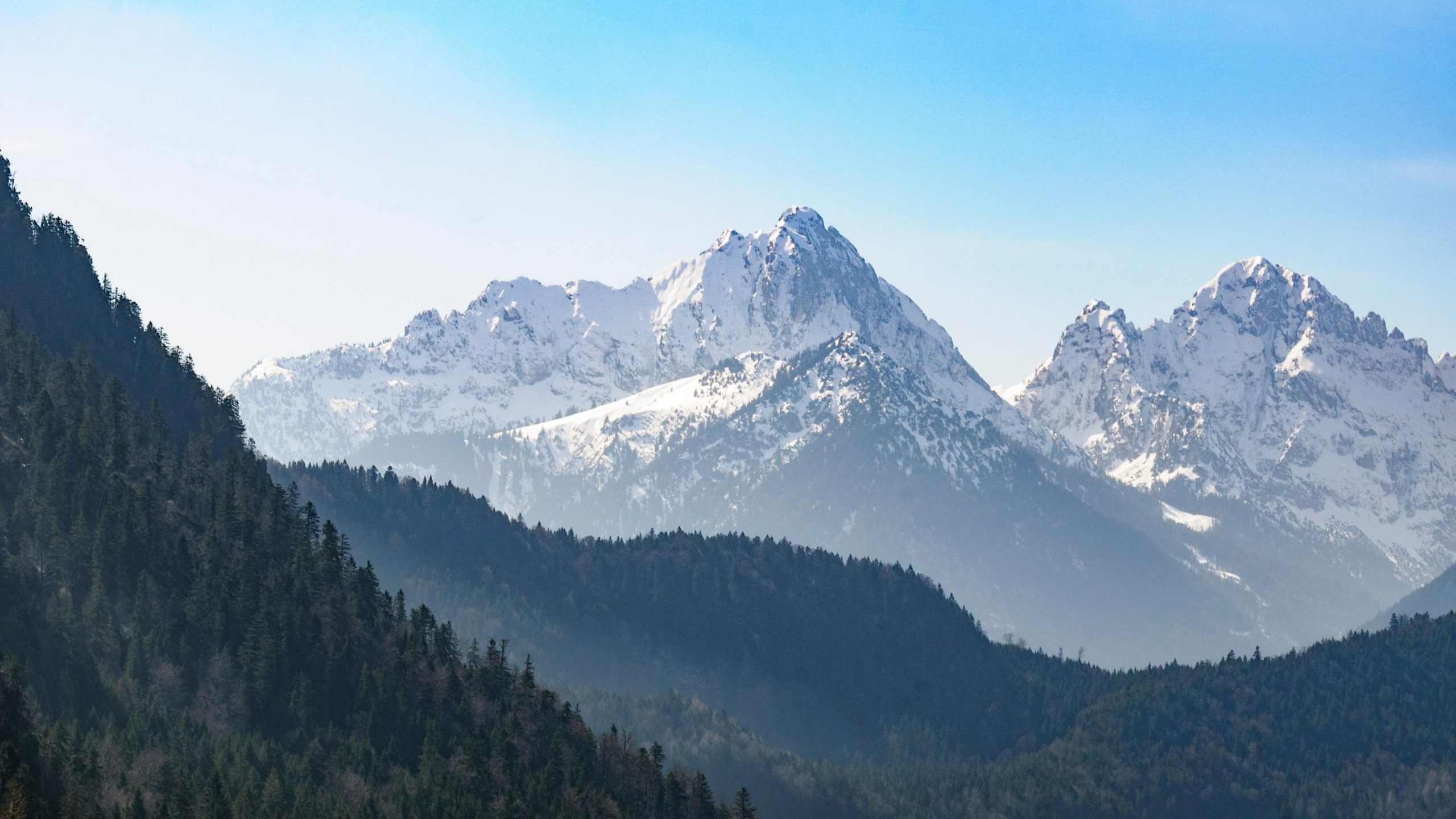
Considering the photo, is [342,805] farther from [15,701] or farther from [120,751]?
[15,701]

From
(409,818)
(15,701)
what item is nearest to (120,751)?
(15,701)

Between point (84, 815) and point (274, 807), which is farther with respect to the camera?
point (274, 807)

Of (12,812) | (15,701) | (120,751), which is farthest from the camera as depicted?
(120,751)

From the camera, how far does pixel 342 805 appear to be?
193 metres

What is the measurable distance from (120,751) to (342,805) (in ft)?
79.1

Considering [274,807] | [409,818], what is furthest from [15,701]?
[409,818]

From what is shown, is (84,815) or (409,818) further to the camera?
(409,818)

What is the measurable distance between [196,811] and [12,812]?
22801mm

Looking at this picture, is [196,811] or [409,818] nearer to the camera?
[196,811]

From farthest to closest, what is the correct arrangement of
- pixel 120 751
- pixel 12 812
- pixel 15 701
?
pixel 120 751 < pixel 15 701 < pixel 12 812

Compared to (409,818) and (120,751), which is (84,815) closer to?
(120,751)

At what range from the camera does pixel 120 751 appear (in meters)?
188

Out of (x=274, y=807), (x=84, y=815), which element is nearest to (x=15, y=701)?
(x=84, y=815)

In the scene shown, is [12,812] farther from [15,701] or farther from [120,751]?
[120,751]
